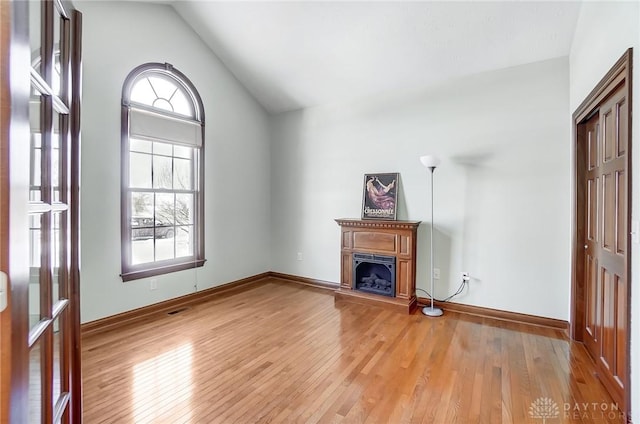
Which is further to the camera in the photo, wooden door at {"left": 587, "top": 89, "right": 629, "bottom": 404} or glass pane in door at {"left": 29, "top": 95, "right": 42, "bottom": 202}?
wooden door at {"left": 587, "top": 89, "right": 629, "bottom": 404}

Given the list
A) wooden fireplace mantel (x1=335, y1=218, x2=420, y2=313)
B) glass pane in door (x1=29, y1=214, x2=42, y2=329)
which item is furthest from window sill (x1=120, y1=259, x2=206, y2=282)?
glass pane in door (x1=29, y1=214, x2=42, y2=329)

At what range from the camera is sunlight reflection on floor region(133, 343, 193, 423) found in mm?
1843

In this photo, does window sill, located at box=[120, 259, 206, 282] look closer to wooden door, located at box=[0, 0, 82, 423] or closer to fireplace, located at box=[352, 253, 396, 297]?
fireplace, located at box=[352, 253, 396, 297]

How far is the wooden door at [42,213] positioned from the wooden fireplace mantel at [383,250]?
3.03 meters

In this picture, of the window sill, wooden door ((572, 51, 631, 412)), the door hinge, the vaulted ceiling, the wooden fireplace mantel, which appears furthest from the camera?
the wooden fireplace mantel

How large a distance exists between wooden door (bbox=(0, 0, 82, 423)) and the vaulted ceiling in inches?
104

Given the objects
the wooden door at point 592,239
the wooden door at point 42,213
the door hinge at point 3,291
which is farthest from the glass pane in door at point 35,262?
the wooden door at point 592,239

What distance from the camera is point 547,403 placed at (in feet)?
6.30

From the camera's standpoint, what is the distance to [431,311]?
3465mm

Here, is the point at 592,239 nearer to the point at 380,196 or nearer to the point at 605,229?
the point at 605,229

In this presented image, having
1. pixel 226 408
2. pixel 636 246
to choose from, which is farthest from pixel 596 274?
pixel 226 408

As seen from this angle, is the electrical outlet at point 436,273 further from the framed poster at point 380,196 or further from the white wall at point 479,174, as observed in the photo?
the framed poster at point 380,196

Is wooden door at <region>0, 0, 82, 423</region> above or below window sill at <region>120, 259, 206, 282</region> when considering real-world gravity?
above

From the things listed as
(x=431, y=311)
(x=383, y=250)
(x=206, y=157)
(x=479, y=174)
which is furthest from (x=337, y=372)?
(x=206, y=157)
